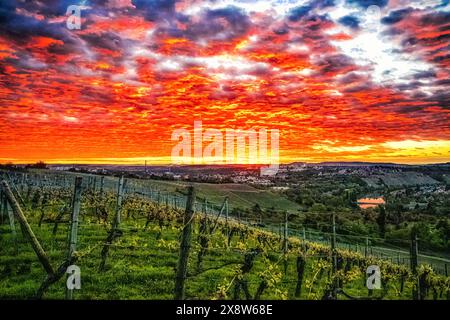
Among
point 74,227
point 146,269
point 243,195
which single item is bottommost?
point 243,195

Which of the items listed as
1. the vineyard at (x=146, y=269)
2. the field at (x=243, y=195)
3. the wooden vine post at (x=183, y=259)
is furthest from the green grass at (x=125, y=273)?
the field at (x=243, y=195)

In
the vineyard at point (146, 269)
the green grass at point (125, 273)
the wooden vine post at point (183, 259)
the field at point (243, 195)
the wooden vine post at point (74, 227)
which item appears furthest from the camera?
the field at point (243, 195)

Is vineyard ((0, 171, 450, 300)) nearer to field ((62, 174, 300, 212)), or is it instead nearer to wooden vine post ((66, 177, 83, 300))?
wooden vine post ((66, 177, 83, 300))

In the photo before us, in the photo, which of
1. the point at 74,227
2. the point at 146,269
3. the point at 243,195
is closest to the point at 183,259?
the point at 74,227

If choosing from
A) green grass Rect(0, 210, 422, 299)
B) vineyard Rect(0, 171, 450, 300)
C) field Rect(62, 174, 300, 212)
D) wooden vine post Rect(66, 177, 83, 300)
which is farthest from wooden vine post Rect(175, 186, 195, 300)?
field Rect(62, 174, 300, 212)

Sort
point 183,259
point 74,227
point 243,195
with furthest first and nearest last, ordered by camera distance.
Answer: point 243,195, point 74,227, point 183,259

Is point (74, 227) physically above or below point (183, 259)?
above

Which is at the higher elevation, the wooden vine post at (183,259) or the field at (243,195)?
the wooden vine post at (183,259)

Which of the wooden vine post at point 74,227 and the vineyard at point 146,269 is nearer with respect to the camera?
the wooden vine post at point 74,227

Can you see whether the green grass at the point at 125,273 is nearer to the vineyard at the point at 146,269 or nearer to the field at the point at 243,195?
the vineyard at the point at 146,269

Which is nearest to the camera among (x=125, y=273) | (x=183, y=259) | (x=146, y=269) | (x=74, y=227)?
(x=183, y=259)

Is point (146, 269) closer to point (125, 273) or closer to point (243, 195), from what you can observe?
point (125, 273)
